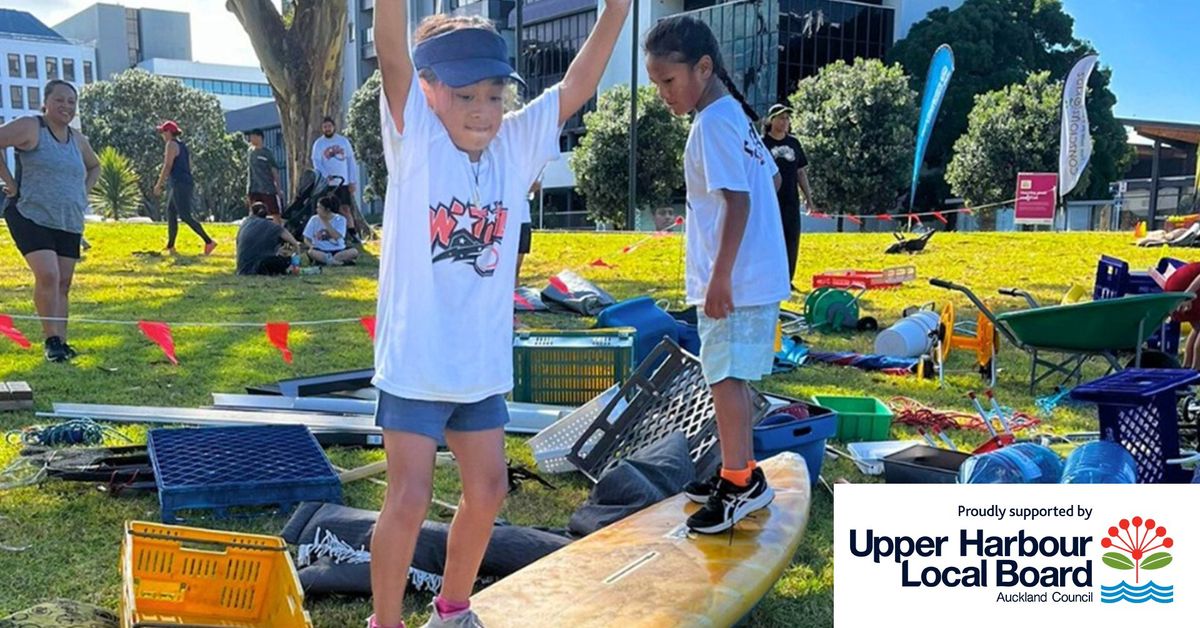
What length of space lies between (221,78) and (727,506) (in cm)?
14336

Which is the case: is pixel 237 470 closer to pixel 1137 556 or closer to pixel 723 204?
pixel 723 204

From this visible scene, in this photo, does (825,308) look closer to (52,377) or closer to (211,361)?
(211,361)

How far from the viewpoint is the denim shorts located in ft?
7.96

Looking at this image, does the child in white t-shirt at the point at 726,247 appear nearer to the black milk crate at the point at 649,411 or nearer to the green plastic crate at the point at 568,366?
the black milk crate at the point at 649,411

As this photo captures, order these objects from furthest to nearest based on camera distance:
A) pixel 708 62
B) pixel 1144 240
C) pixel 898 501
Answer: pixel 1144 240
pixel 708 62
pixel 898 501

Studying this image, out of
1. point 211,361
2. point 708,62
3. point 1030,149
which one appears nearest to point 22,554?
point 708,62

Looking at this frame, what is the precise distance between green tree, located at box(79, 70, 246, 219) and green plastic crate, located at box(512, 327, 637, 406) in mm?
59786

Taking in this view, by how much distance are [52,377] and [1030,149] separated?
31.1 meters

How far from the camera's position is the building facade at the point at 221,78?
12769 centimetres

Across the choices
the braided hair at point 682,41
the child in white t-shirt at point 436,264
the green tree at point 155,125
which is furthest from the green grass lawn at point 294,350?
the green tree at point 155,125

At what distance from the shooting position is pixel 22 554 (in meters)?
3.49

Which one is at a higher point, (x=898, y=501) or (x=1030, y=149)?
(x=1030, y=149)

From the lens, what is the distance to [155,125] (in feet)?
199

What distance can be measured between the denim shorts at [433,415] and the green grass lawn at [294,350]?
916 millimetres
